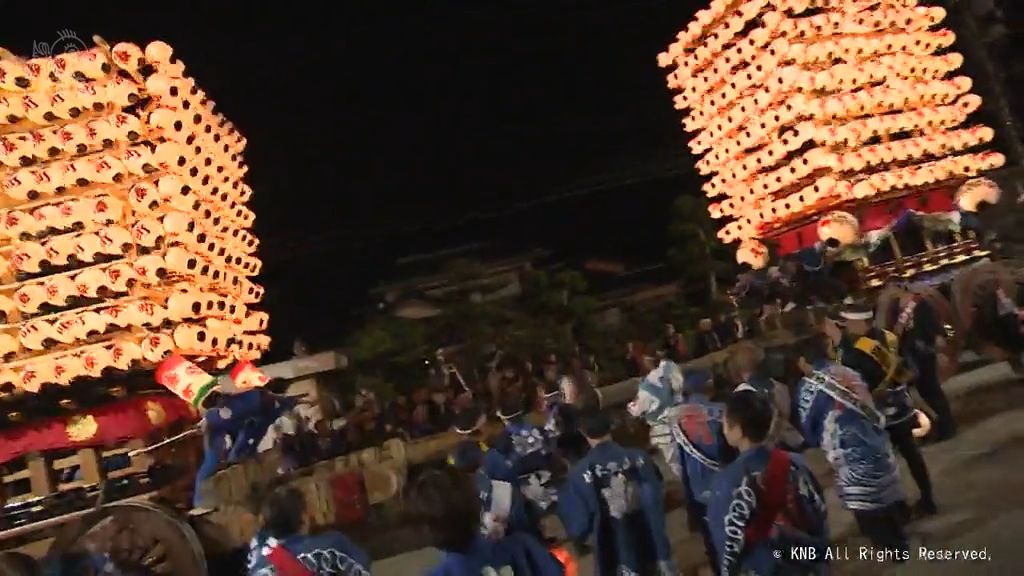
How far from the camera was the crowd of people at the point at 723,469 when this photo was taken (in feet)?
9.14

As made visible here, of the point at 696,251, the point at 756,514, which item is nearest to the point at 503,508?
the point at 756,514

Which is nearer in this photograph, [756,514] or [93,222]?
[756,514]

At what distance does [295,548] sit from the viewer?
2.89 metres

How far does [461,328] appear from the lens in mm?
12734

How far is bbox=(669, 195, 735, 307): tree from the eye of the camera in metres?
15.3

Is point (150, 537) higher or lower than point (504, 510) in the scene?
higher

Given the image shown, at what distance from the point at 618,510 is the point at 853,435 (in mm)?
1210

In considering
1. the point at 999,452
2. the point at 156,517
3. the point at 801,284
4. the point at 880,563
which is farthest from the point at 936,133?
the point at 156,517

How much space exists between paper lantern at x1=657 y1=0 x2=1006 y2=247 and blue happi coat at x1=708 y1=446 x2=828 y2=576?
8063 millimetres

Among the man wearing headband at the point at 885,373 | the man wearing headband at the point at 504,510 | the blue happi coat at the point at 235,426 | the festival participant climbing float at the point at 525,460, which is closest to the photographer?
the man wearing headband at the point at 504,510

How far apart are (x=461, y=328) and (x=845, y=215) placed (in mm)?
5961

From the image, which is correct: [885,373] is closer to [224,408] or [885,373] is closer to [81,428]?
[224,408]

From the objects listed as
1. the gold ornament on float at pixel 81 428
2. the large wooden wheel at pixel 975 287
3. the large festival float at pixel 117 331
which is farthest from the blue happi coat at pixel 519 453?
the large wooden wheel at pixel 975 287

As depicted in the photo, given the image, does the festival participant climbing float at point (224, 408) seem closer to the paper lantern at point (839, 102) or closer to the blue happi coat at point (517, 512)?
the blue happi coat at point (517, 512)
